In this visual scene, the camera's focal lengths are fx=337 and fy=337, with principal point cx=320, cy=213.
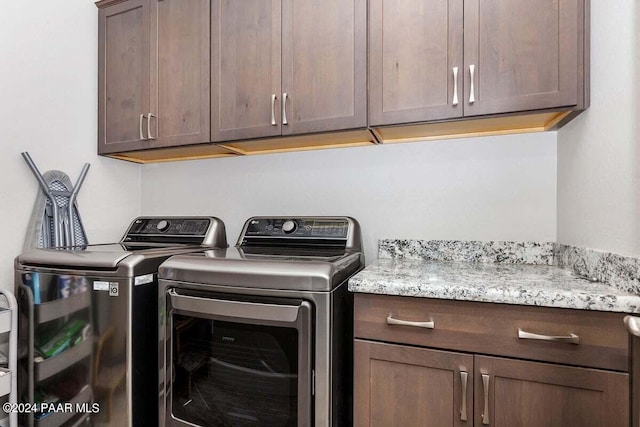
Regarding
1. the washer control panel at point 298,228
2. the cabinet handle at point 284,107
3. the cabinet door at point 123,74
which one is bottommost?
the washer control panel at point 298,228

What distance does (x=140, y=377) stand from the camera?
1337 mm

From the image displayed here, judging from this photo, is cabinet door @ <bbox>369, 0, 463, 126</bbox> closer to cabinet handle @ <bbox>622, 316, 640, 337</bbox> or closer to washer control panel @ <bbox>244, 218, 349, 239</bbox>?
washer control panel @ <bbox>244, 218, 349, 239</bbox>

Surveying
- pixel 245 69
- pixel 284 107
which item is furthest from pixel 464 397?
pixel 245 69

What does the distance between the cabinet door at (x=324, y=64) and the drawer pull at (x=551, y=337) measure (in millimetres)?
963

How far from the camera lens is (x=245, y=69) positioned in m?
1.63

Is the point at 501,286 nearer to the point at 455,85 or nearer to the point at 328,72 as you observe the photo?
the point at 455,85

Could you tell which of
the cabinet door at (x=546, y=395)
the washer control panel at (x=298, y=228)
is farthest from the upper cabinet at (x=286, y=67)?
the cabinet door at (x=546, y=395)

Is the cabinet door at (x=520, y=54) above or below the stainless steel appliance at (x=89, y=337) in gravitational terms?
above

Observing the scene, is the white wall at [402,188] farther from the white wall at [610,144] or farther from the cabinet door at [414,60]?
the cabinet door at [414,60]

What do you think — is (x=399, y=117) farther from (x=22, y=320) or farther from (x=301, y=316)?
(x=22, y=320)

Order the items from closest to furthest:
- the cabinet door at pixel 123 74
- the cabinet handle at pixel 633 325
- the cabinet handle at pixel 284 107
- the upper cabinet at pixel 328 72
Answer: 1. the cabinet handle at pixel 633 325
2. the upper cabinet at pixel 328 72
3. the cabinet handle at pixel 284 107
4. the cabinet door at pixel 123 74

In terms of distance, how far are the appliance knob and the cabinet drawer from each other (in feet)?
2.26

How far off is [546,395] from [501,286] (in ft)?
1.02

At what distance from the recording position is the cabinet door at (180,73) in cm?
171
